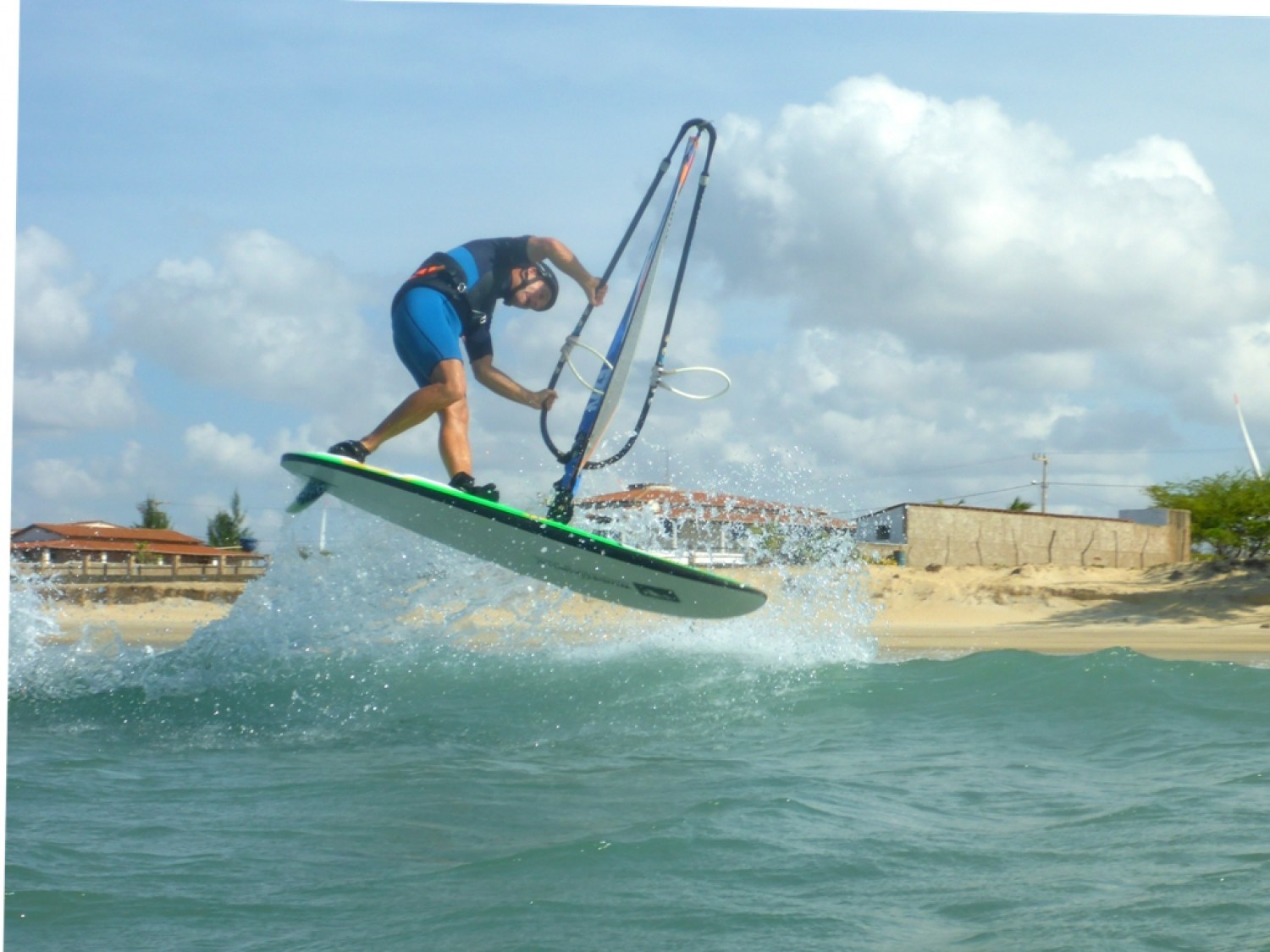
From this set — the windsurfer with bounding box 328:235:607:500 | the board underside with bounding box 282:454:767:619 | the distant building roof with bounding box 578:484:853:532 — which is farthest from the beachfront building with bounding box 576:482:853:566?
the windsurfer with bounding box 328:235:607:500

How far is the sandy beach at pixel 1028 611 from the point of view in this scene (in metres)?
12.6

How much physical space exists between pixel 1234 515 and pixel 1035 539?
534 centimetres

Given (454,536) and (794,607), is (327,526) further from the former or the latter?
(794,607)

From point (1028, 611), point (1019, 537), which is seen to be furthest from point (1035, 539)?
point (1028, 611)

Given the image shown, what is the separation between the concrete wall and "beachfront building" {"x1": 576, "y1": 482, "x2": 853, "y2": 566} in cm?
1167

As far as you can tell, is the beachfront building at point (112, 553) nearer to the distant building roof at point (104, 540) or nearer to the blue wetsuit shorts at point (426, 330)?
the distant building roof at point (104, 540)

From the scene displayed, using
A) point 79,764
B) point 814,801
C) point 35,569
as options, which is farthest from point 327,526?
point 35,569

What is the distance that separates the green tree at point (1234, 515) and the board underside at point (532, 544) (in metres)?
11.7

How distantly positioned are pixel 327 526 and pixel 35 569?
15.5 meters

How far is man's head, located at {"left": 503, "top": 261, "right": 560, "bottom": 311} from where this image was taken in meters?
5.92

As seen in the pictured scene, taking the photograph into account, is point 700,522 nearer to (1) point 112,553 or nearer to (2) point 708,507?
(2) point 708,507

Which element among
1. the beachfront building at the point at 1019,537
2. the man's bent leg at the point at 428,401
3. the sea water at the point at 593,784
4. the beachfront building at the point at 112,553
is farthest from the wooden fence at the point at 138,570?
the man's bent leg at the point at 428,401

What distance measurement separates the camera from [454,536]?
5.98 m

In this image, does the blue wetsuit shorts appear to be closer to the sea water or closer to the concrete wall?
the sea water
